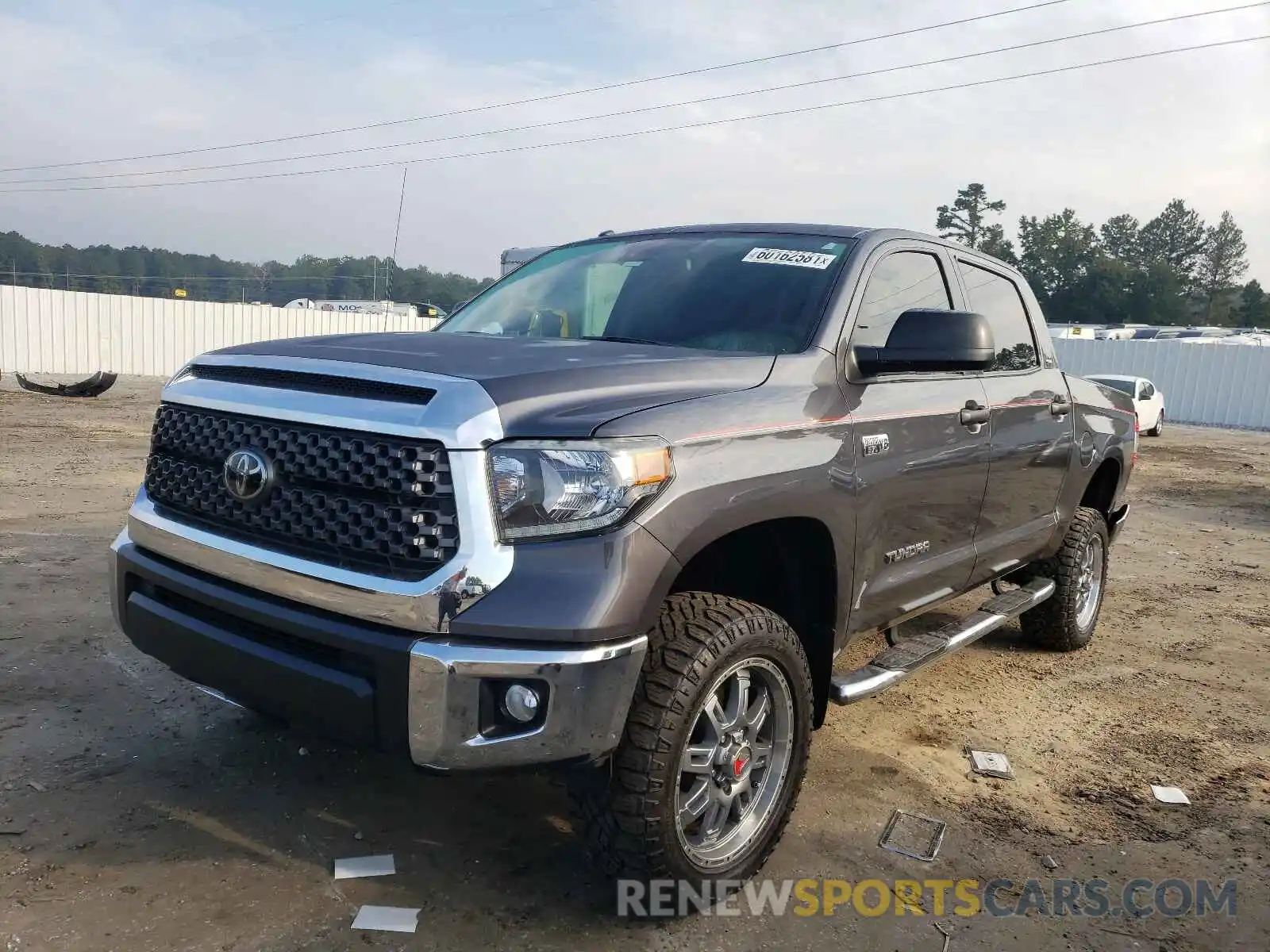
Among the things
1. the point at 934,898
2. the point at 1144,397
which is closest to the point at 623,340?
the point at 934,898

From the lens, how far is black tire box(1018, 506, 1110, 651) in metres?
5.14

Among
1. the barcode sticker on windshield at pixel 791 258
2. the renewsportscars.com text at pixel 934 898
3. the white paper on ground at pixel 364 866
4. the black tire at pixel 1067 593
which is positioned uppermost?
the barcode sticker on windshield at pixel 791 258

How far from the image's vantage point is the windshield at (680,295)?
330 cm

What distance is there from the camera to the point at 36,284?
2433cm

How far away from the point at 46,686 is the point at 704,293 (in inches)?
122

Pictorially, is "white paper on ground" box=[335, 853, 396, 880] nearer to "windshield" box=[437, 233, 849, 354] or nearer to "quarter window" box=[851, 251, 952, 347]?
"windshield" box=[437, 233, 849, 354]

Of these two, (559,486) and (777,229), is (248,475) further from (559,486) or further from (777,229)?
(777,229)

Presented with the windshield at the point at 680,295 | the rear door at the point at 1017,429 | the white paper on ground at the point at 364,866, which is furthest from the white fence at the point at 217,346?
the white paper on ground at the point at 364,866

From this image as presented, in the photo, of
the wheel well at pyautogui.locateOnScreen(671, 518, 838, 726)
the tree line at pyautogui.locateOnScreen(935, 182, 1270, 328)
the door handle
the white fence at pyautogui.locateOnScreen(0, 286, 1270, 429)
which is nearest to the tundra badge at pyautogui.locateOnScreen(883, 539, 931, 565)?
the wheel well at pyautogui.locateOnScreen(671, 518, 838, 726)

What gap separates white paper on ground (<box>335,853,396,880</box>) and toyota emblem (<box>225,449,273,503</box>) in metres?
1.10

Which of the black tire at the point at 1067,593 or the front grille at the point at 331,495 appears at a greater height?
the front grille at the point at 331,495

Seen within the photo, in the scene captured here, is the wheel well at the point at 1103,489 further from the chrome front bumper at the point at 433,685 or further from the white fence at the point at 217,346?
the white fence at the point at 217,346

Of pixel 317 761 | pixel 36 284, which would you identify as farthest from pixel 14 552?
pixel 36 284

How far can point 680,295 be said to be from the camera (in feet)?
11.6
